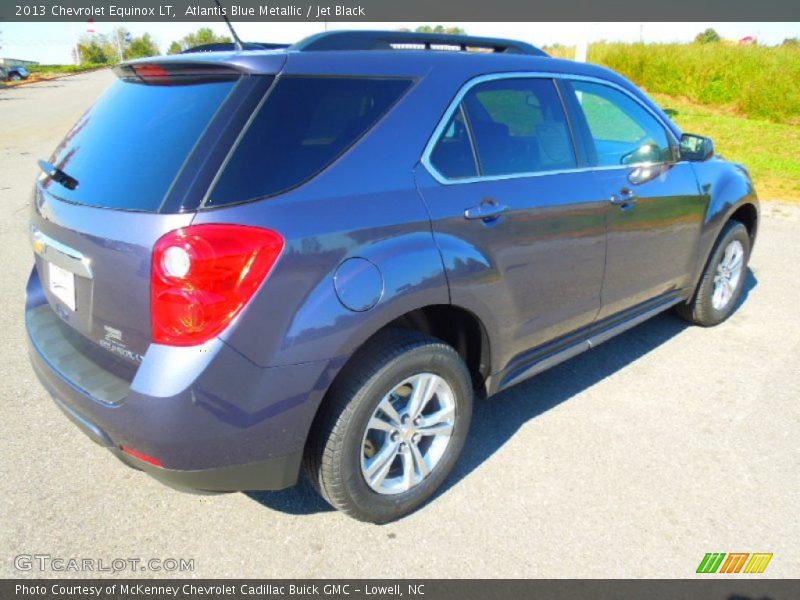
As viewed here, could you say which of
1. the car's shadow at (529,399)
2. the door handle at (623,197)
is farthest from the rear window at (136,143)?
the door handle at (623,197)

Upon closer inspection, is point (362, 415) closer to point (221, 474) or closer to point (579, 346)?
point (221, 474)

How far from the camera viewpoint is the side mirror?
3.78 metres

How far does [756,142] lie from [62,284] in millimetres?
15605

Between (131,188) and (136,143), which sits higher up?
(136,143)

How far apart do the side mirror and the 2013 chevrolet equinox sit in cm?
100

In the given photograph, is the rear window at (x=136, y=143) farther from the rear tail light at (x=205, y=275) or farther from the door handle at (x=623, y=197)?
the door handle at (x=623, y=197)

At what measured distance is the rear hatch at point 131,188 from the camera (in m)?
1.94

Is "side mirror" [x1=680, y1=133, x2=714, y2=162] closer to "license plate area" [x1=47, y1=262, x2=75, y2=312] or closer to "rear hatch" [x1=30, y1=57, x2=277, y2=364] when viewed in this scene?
"rear hatch" [x1=30, y1=57, x2=277, y2=364]

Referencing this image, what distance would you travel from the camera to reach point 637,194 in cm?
329

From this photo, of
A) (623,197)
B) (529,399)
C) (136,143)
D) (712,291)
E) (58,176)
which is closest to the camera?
(136,143)

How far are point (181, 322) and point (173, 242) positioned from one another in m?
0.25

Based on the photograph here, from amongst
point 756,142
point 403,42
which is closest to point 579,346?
point 403,42

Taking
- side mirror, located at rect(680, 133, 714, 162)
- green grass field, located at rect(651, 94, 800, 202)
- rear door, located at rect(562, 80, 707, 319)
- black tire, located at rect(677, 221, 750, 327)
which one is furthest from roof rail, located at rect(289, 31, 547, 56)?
green grass field, located at rect(651, 94, 800, 202)

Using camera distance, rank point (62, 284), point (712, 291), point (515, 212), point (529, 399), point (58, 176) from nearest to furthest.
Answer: point (62, 284) < point (58, 176) < point (515, 212) < point (529, 399) < point (712, 291)
